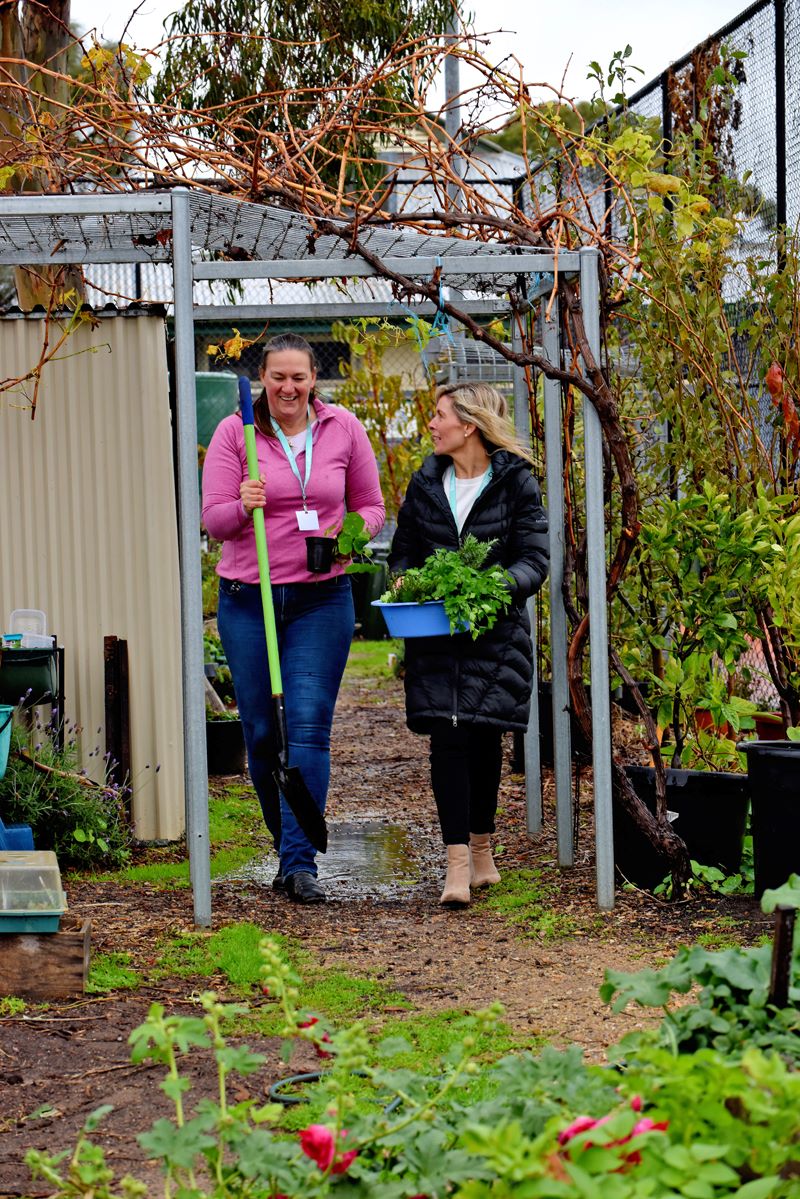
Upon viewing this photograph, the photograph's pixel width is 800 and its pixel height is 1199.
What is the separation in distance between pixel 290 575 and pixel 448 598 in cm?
65

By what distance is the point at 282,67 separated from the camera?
10820 mm

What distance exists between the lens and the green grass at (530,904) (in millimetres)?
4688

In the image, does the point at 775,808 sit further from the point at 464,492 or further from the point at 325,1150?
the point at 325,1150

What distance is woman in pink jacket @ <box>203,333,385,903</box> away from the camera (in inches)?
202

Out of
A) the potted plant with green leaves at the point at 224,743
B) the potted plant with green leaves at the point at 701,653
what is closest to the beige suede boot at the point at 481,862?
the potted plant with green leaves at the point at 701,653

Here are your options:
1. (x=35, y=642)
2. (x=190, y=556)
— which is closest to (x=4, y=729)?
(x=190, y=556)

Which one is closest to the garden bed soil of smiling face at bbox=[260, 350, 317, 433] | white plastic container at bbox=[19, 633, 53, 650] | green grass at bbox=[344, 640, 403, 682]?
white plastic container at bbox=[19, 633, 53, 650]

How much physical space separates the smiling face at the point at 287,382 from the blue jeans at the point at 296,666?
2.01 feet

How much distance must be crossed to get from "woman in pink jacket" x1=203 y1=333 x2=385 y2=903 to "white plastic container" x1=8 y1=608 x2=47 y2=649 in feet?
3.73

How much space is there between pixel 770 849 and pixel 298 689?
1.70 metres

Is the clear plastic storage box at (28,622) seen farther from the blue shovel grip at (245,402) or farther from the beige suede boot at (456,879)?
the beige suede boot at (456,879)

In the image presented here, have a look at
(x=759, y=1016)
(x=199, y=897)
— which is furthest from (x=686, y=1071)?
(x=199, y=897)

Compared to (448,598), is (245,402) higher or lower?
higher

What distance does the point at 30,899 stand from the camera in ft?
13.0
